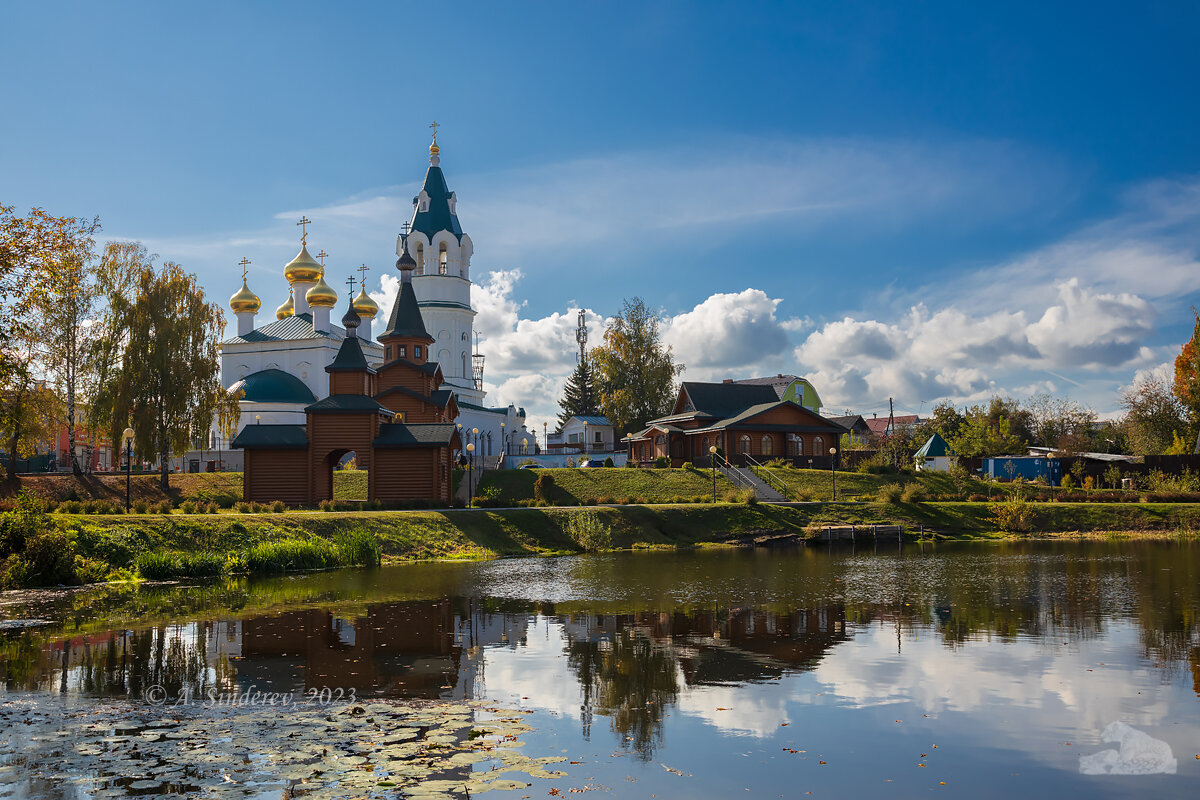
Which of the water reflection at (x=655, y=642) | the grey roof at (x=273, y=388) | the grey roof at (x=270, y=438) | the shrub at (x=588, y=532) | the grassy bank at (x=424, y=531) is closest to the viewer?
the water reflection at (x=655, y=642)

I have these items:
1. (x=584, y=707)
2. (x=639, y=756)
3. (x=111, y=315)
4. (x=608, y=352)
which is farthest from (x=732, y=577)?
(x=608, y=352)

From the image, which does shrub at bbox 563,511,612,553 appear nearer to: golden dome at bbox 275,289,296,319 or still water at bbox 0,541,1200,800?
still water at bbox 0,541,1200,800

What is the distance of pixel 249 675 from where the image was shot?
1195 centimetres

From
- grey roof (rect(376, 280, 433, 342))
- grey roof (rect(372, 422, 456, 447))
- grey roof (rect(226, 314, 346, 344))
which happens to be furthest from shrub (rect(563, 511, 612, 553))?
grey roof (rect(226, 314, 346, 344))

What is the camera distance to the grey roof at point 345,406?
127 ft

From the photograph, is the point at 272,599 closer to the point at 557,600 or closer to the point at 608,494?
the point at 557,600

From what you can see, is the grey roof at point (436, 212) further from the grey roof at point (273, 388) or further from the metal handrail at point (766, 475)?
the metal handrail at point (766, 475)

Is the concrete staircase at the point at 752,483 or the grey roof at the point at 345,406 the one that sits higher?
the grey roof at the point at 345,406

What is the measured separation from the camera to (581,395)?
302 feet

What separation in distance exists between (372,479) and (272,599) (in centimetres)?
1947

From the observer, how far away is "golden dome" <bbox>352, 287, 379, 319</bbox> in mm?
66250

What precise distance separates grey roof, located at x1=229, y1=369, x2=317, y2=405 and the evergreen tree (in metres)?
34.6

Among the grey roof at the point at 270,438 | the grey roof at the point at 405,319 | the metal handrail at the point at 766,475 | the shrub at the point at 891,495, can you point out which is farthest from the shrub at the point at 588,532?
the grey roof at the point at 405,319

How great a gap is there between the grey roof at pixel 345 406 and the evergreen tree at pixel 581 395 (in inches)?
2013
